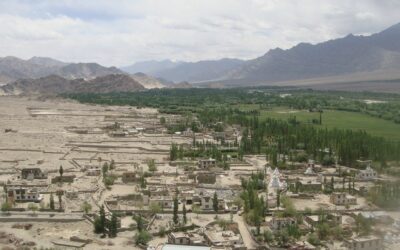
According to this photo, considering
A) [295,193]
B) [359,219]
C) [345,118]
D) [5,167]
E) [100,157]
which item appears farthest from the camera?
[345,118]

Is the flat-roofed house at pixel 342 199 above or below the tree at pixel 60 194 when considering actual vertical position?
below

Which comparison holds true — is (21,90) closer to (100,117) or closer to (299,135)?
(100,117)

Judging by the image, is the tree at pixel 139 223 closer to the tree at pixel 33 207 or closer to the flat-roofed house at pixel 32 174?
the tree at pixel 33 207

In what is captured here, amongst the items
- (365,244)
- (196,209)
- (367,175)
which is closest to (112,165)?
(196,209)

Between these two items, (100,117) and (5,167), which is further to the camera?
(100,117)

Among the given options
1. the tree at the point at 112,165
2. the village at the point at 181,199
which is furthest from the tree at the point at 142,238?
the tree at the point at 112,165

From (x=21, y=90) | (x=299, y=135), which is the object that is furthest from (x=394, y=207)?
(x=21, y=90)

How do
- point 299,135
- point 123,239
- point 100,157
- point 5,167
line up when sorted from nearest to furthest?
1. point 123,239
2. point 5,167
3. point 100,157
4. point 299,135

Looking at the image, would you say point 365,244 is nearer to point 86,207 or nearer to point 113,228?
point 113,228
